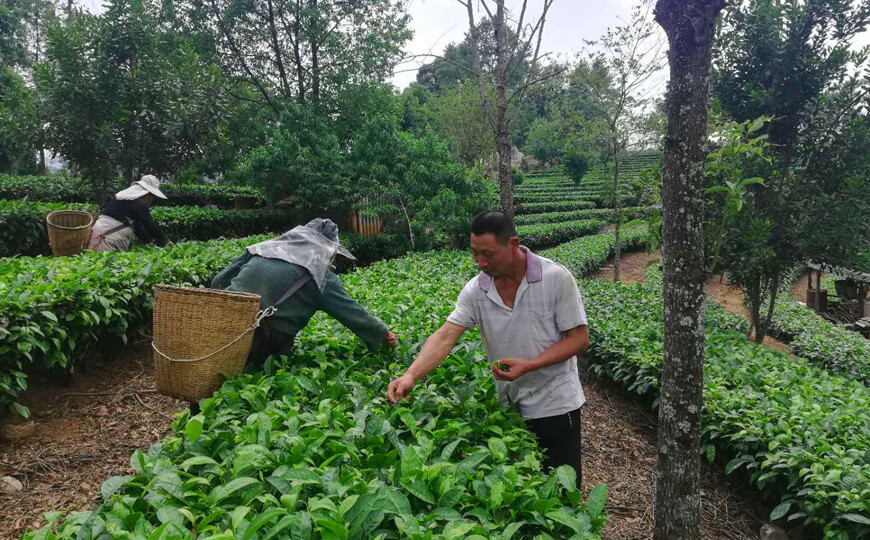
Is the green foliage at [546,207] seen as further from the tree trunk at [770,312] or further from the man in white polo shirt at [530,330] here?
the man in white polo shirt at [530,330]

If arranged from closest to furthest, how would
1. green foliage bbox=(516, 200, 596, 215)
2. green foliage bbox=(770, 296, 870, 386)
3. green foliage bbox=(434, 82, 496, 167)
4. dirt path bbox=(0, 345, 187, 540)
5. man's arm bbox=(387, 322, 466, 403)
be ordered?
man's arm bbox=(387, 322, 466, 403) → dirt path bbox=(0, 345, 187, 540) → green foliage bbox=(770, 296, 870, 386) → green foliage bbox=(516, 200, 596, 215) → green foliage bbox=(434, 82, 496, 167)

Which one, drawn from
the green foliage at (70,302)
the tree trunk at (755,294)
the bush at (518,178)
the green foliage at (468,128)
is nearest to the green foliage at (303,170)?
the green foliage at (70,302)

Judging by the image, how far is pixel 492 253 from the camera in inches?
92.8

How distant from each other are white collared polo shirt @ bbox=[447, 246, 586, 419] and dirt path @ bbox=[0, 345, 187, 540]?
258 cm

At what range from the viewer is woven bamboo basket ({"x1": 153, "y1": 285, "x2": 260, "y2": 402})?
235cm

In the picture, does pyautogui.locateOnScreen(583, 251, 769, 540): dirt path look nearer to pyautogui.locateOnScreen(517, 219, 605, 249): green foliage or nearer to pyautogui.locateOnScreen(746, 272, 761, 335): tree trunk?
pyautogui.locateOnScreen(746, 272, 761, 335): tree trunk

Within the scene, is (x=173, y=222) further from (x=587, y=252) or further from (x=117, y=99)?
(x=587, y=252)

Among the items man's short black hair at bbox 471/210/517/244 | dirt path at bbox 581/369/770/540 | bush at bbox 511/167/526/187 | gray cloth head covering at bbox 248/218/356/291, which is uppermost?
bush at bbox 511/167/526/187

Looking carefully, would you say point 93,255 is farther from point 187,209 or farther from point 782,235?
point 782,235

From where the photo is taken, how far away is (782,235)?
700 centimetres

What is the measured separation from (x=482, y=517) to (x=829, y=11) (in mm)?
8038

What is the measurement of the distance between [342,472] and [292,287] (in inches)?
47.7

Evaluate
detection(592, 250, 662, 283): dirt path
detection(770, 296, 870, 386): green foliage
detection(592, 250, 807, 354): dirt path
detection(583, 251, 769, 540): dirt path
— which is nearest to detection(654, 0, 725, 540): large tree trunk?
detection(583, 251, 769, 540): dirt path

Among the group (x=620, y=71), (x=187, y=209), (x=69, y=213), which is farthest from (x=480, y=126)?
(x=69, y=213)
